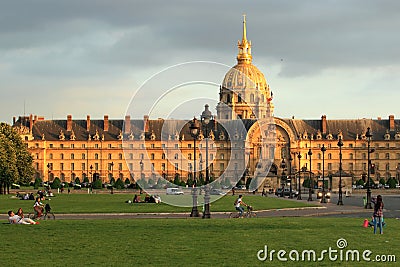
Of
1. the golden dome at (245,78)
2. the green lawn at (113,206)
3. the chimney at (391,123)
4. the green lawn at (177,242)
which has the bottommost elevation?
the green lawn at (113,206)

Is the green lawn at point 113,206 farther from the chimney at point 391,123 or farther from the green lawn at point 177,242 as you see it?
the chimney at point 391,123

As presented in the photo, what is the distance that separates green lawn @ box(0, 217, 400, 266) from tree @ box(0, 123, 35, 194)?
5155 centimetres

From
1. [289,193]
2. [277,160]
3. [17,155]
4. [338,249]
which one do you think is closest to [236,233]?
[338,249]

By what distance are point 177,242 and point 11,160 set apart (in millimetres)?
63749

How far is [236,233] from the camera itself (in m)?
28.4

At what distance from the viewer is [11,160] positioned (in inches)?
3386

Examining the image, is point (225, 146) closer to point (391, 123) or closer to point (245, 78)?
point (245, 78)

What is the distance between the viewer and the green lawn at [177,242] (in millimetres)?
20958

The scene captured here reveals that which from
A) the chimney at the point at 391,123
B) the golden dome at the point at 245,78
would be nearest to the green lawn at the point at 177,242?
the chimney at the point at 391,123

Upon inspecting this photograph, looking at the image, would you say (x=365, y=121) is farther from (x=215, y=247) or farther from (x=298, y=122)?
(x=215, y=247)

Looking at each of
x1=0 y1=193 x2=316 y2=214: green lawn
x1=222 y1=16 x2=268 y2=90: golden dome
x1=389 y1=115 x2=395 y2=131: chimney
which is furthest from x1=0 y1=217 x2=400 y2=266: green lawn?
x1=222 y1=16 x2=268 y2=90: golden dome

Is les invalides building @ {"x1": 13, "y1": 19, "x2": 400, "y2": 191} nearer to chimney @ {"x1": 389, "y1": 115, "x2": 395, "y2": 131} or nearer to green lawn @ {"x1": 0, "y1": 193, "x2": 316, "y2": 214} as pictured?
chimney @ {"x1": 389, "y1": 115, "x2": 395, "y2": 131}

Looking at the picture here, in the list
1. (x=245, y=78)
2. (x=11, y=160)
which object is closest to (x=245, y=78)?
(x=245, y=78)

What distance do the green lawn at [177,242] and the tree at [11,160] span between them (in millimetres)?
51554
